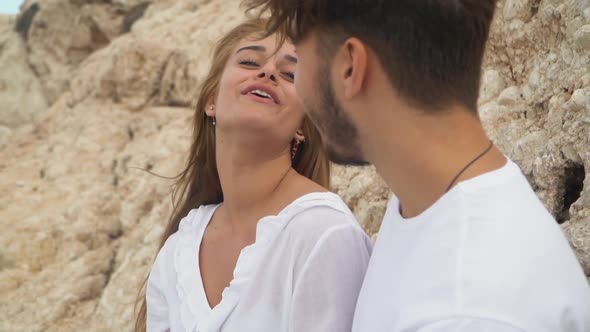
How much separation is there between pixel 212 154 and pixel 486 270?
1.65m

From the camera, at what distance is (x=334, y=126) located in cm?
119

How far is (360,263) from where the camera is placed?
65.3 inches

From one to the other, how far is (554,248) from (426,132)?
28 centimetres

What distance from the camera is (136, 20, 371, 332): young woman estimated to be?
5.42 feet

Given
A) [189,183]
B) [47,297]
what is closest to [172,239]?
[189,183]

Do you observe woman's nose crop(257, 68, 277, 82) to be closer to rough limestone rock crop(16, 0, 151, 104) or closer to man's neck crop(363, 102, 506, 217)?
man's neck crop(363, 102, 506, 217)

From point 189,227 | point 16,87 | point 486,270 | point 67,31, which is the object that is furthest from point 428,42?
point 16,87

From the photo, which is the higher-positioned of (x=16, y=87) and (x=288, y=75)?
(x=16, y=87)

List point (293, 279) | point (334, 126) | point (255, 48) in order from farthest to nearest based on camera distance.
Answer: point (255, 48) → point (293, 279) → point (334, 126)

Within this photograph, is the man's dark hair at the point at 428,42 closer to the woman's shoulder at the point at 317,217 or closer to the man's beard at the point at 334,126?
the man's beard at the point at 334,126

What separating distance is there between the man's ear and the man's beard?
37 millimetres

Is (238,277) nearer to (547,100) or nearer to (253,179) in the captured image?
(253,179)

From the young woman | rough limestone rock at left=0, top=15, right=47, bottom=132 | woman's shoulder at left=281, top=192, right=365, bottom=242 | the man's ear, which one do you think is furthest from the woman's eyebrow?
rough limestone rock at left=0, top=15, right=47, bottom=132

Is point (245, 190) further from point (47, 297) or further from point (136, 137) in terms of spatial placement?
point (136, 137)
